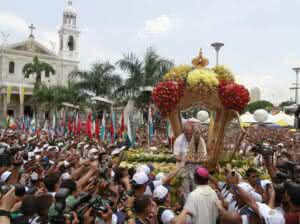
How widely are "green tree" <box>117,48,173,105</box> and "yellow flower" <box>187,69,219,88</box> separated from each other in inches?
575

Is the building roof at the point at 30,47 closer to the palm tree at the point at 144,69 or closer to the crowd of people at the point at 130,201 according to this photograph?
the palm tree at the point at 144,69

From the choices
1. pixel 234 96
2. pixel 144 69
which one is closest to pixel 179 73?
pixel 234 96

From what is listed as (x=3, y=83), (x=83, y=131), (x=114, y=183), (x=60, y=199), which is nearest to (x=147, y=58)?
(x=83, y=131)

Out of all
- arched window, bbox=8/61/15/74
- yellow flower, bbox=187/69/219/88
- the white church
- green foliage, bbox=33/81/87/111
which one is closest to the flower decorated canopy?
yellow flower, bbox=187/69/219/88

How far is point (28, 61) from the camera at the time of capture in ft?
168

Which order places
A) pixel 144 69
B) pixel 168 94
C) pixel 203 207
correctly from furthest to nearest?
pixel 144 69, pixel 168 94, pixel 203 207

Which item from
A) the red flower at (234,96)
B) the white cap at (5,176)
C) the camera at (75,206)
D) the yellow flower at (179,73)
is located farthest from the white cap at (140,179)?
the yellow flower at (179,73)

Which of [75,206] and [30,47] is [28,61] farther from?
[75,206]

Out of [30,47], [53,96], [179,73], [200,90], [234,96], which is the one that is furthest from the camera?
[30,47]

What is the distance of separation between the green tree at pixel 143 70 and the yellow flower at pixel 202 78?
47.9ft

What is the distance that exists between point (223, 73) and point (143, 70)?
14.9 m

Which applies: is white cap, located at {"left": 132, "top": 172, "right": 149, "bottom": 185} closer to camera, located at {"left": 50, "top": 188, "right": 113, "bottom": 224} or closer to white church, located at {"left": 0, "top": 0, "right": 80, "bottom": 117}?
camera, located at {"left": 50, "top": 188, "right": 113, "bottom": 224}

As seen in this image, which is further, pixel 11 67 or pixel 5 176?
pixel 11 67

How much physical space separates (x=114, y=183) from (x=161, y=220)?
115 centimetres
